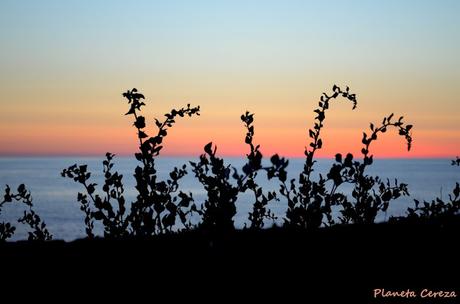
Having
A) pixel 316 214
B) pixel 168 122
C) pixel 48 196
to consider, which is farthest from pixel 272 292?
pixel 48 196

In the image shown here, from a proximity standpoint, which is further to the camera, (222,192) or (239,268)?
(222,192)

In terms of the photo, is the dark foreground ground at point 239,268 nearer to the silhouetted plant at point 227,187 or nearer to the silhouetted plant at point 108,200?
the silhouetted plant at point 227,187

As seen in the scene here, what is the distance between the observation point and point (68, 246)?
2736 mm

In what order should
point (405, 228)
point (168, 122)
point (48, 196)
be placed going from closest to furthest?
point (405, 228)
point (168, 122)
point (48, 196)

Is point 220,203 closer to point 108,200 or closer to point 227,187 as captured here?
point 227,187

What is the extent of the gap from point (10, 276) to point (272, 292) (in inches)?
45.5

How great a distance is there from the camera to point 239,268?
2.54 m

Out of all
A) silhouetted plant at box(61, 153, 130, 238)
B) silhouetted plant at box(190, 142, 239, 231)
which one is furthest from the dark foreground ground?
silhouetted plant at box(61, 153, 130, 238)

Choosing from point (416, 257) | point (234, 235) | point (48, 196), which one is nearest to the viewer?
point (416, 257)

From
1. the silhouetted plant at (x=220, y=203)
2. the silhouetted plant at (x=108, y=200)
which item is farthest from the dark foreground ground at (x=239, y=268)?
the silhouetted plant at (x=108, y=200)

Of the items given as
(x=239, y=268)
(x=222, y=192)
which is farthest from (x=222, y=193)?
(x=239, y=268)

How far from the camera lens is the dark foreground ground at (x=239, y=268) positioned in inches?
92.4

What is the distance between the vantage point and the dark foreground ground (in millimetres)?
2346

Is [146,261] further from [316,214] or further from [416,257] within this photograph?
[316,214]
